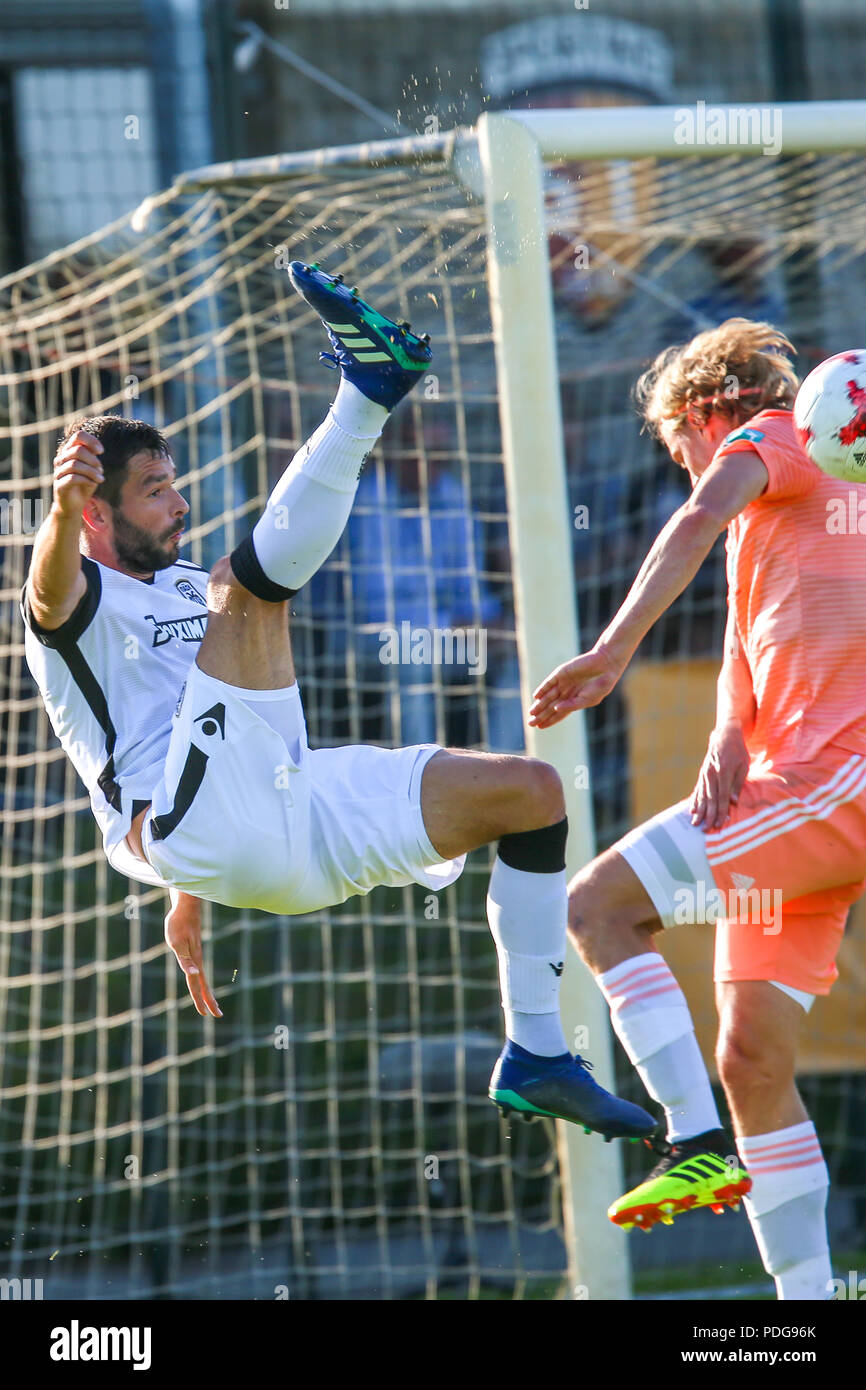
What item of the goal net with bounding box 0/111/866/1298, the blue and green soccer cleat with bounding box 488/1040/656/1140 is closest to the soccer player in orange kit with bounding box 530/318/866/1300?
the blue and green soccer cleat with bounding box 488/1040/656/1140

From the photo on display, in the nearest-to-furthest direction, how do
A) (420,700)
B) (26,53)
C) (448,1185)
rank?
(448,1185)
(420,700)
(26,53)

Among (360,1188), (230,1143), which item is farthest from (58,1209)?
(360,1188)

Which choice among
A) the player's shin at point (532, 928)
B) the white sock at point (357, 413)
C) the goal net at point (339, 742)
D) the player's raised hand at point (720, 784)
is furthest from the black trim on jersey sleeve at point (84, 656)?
the goal net at point (339, 742)

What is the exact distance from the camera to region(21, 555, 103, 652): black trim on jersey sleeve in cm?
343

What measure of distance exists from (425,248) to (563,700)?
11.1 ft

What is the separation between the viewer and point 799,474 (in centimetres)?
335

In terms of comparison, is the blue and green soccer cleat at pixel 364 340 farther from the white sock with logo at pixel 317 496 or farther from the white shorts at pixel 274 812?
the white shorts at pixel 274 812

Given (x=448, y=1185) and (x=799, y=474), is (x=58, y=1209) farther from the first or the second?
(x=799, y=474)

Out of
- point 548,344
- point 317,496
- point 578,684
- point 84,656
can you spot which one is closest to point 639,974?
point 578,684

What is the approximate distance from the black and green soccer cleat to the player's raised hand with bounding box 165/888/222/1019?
1.07 meters

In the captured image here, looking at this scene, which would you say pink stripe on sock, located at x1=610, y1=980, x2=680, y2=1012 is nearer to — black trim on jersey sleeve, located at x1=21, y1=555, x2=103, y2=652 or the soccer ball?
the soccer ball

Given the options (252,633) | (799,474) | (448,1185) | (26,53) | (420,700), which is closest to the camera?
(252,633)

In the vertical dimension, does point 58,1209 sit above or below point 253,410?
below

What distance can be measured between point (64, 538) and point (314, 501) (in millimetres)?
550
